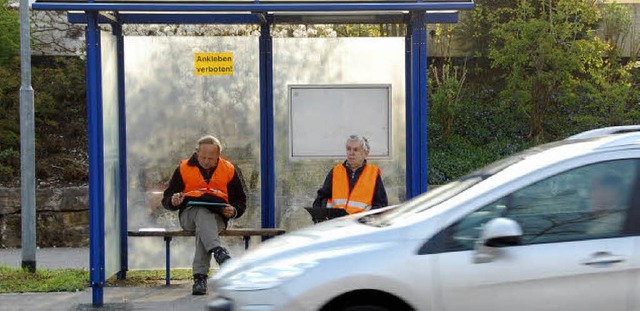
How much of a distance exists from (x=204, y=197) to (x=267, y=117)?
3.79ft

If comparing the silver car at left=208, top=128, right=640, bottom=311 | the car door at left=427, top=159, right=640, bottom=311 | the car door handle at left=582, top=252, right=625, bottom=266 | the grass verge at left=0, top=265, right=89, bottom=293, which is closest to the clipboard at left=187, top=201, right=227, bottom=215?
the grass verge at left=0, top=265, right=89, bottom=293

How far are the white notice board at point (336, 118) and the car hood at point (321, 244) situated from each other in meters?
3.69

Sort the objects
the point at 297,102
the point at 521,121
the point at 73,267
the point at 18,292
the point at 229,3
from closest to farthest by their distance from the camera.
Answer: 1. the point at 229,3
2. the point at 18,292
3. the point at 297,102
4. the point at 73,267
5. the point at 521,121

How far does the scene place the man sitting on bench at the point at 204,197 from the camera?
8984 millimetres

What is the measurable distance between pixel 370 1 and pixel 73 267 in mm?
5138

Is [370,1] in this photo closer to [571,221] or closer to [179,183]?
[179,183]

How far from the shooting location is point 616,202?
214 inches

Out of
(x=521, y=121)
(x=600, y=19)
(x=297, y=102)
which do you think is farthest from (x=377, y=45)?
(x=600, y=19)

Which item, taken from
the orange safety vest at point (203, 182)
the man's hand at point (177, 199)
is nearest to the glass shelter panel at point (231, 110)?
the orange safety vest at point (203, 182)

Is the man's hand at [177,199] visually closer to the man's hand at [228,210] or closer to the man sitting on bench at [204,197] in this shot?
the man sitting on bench at [204,197]

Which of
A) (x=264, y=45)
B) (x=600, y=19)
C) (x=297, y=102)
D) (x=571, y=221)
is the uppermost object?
(x=600, y=19)

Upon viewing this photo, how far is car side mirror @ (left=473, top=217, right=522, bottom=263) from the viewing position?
5219 millimetres

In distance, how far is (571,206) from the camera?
5.46 meters

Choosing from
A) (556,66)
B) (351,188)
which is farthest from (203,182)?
(556,66)
